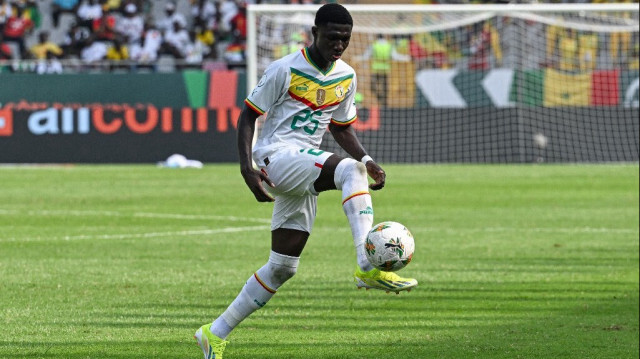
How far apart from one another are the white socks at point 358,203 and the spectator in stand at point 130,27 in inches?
1116

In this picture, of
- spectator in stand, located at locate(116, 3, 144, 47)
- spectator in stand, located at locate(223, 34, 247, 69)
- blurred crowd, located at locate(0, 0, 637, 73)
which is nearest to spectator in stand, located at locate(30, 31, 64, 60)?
blurred crowd, located at locate(0, 0, 637, 73)

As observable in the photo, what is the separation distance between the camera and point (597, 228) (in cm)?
1562

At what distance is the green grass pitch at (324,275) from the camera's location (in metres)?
8.10

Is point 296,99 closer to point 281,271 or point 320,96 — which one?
point 320,96

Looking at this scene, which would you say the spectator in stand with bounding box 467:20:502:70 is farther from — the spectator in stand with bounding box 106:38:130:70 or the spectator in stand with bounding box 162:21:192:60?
the spectator in stand with bounding box 106:38:130:70

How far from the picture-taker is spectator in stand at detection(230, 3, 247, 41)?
3381 centimetres

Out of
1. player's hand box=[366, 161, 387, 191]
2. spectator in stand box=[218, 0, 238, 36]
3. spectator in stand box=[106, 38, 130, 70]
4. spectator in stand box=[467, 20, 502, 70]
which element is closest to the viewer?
player's hand box=[366, 161, 387, 191]

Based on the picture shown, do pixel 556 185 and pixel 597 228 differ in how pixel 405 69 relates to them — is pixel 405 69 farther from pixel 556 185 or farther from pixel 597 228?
pixel 597 228

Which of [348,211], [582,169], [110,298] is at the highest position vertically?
[348,211]

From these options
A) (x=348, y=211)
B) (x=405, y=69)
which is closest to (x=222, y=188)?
(x=405, y=69)

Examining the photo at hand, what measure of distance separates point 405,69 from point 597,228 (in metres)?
12.3

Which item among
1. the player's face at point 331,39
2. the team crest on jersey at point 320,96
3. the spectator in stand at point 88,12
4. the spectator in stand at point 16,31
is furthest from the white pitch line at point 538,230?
the spectator in stand at point 88,12

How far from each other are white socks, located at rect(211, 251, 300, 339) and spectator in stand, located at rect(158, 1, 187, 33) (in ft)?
90.5

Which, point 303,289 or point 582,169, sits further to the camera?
point 582,169
